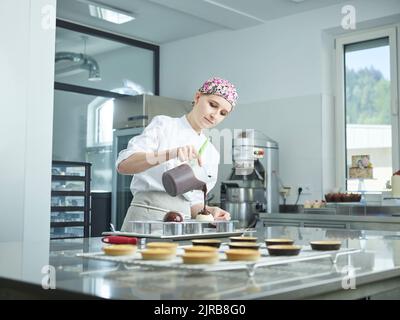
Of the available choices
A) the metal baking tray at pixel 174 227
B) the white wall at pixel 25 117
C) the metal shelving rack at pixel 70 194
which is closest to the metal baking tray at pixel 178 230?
the metal baking tray at pixel 174 227

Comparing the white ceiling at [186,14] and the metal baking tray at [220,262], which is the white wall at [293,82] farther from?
the metal baking tray at [220,262]

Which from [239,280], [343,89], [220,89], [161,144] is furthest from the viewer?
[343,89]

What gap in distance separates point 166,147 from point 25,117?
98 centimetres

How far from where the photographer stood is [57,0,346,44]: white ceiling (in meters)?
4.70

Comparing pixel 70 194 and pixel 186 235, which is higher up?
pixel 70 194

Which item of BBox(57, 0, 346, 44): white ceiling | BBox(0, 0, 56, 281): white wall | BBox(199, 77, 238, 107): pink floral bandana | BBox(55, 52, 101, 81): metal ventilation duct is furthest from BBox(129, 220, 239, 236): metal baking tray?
BBox(55, 52, 101, 81): metal ventilation duct

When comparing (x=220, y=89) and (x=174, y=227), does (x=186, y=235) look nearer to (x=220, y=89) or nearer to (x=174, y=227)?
(x=174, y=227)

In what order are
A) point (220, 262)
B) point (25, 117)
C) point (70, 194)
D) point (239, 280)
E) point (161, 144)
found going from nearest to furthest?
point (239, 280), point (220, 262), point (161, 144), point (25, 117), point (70, 194)

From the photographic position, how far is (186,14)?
5.13 meters

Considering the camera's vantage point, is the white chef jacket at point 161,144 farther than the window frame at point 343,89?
No

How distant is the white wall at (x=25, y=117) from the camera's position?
9.36 ft

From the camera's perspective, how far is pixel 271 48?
5.16 metres

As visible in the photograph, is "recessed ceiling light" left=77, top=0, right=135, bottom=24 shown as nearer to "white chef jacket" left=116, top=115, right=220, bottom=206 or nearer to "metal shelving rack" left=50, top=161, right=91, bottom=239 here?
"metal shelving rack" left=50, top=161, right=91, bottom=239

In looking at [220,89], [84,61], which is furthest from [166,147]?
[84,61]
